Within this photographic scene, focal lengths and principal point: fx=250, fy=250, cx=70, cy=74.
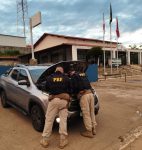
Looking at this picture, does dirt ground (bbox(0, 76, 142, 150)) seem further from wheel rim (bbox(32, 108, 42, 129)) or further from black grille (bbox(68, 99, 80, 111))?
black grille (bbox(68, 99, 80, 111))

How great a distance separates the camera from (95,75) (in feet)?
74.6

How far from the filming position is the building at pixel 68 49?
37406 millimetres

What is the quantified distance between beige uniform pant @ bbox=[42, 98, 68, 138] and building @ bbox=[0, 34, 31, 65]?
35906 millimetres

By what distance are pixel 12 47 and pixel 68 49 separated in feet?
40.6

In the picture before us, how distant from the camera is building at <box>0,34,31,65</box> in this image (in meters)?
42.3

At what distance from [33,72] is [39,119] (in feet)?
5.40

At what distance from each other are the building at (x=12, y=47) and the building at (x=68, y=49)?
1.86 meters

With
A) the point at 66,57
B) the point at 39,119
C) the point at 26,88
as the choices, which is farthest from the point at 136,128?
the point at 66,57

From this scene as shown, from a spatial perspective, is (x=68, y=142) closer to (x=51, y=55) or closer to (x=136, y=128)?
(x=136, y=128)

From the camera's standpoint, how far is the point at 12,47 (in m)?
45.2

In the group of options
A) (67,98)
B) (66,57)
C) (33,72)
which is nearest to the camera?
(67,98)

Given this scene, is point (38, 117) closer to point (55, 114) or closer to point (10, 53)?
point (55, 114)

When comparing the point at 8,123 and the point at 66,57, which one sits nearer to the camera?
the point at 8,123

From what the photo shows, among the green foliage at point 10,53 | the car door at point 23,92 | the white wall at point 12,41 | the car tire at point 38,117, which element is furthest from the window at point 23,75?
the white wall at point 12,41
